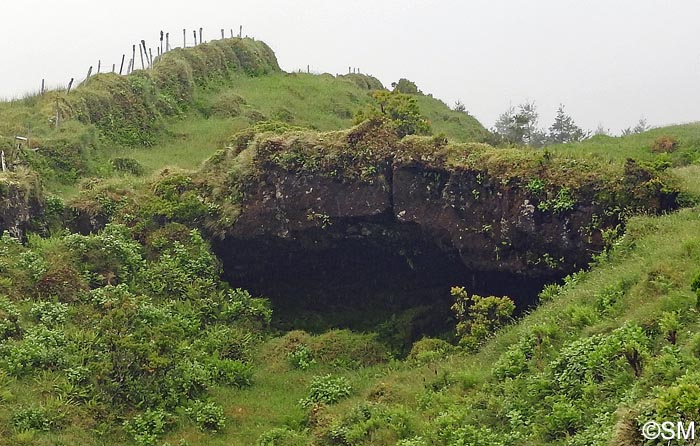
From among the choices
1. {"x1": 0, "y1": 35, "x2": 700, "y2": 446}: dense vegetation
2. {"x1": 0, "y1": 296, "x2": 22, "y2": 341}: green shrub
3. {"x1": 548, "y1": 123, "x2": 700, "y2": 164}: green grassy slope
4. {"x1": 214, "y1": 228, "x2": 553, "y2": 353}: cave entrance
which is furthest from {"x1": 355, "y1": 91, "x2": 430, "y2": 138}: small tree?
{"x1": 0, "y1": 296, "x2": 22, "y2": 341}: green shrub

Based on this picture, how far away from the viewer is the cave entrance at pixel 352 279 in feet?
63.7

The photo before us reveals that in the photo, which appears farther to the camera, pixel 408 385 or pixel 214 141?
pixel 214 141

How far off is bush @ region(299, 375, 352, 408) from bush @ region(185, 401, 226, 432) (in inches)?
77.4

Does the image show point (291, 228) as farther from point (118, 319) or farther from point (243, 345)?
point (118, 319)

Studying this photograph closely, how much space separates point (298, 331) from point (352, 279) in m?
3.25

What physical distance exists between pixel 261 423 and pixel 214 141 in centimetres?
1870

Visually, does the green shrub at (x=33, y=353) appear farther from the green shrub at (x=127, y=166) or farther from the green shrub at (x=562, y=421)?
the green shrub at (x=127, y=166)

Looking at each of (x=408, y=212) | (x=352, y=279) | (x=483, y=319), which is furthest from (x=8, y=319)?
(x=483, y=319)

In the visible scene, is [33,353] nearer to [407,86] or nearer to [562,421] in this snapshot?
[562,421]

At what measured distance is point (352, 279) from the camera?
2080cm

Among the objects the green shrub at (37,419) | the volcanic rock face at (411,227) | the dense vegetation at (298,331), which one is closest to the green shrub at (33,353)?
the dense vegetation at (298,331)

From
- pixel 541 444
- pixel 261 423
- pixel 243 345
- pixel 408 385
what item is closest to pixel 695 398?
pixel 541 444

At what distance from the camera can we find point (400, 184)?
18.8m

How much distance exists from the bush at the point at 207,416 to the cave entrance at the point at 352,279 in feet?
17.6
